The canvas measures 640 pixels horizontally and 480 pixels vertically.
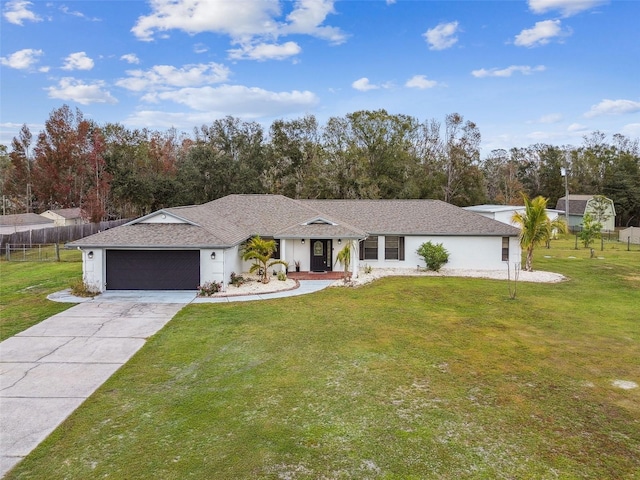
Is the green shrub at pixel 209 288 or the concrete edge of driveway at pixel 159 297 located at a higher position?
the green shrub at pixel 209 288

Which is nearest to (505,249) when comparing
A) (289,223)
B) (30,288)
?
(289,223)

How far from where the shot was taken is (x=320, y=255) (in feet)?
73.7

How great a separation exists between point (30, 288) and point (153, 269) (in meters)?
5.81

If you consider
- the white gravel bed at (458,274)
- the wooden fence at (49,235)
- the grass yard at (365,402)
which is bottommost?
the grass yard at (365,402)

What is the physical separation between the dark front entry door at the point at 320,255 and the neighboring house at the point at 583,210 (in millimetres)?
39588

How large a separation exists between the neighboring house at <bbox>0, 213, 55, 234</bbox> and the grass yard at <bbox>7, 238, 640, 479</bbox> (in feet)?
114

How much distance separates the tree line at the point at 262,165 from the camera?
143ft

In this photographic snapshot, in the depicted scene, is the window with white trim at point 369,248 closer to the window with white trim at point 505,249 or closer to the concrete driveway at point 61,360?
the window with white trim at point 505,249

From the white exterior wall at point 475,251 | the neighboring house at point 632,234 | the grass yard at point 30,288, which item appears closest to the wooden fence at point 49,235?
the grass yard at point 30,288

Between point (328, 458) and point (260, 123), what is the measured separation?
50149 millimetres

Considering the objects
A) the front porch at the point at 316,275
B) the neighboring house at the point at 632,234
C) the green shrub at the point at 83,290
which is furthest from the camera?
the neighboring house at the point at 632,234

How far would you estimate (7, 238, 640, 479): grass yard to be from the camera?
582 cm

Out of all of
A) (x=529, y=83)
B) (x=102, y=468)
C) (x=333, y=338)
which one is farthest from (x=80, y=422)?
(x=529, y=83)

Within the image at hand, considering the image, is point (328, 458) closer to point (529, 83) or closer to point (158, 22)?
point (158, 22)
